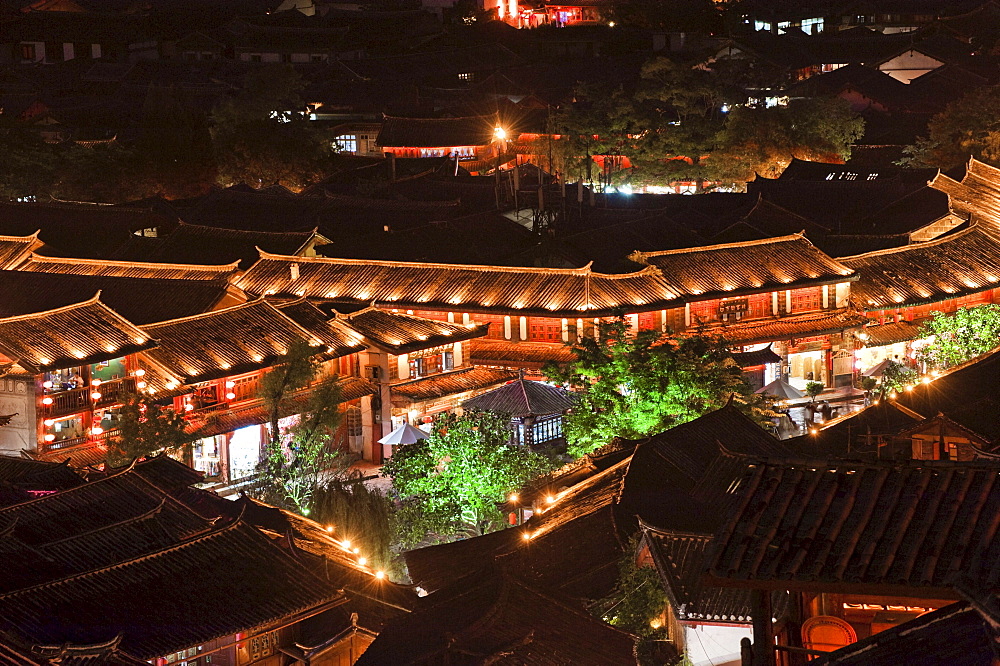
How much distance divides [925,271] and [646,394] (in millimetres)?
21401

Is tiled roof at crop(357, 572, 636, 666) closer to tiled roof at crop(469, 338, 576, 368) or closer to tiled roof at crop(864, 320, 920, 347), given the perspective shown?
tiled roof at crop(469, 338, 576, 368)

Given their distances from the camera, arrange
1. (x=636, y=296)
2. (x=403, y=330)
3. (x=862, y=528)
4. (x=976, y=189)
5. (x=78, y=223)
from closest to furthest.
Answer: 1. (x=862, y=528)
2. (x=403, y=330)
3. (x=636, y=296)
4. (x=976, y=189)
5. (x=78, y=223)

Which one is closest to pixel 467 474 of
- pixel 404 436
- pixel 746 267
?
pixel 404 436

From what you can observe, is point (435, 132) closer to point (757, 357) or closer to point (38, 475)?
point (757, 357)

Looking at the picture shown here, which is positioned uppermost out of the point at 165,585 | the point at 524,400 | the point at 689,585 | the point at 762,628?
the point at 762,628

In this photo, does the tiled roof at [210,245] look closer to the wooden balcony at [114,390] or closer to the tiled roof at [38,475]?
the wooden balcony at [114,390]

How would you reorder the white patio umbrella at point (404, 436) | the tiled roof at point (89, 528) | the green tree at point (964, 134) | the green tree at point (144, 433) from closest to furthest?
the tiled roof at point (89, 528) < the green tree at point (144, 433) < the white patio umbrella at point (404, 436) < the green tree at point (964, 134)

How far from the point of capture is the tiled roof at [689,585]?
25391mm

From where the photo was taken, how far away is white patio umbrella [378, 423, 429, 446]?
1932 inches

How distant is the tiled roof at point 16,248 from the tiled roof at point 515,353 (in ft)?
64.8

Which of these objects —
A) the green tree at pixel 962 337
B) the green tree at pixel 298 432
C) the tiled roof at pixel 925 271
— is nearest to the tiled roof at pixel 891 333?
the tiled roof at pixel 925 271

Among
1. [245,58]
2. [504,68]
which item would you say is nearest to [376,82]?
[504,68]

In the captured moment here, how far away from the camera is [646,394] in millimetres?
43500

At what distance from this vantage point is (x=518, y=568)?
2988cm
